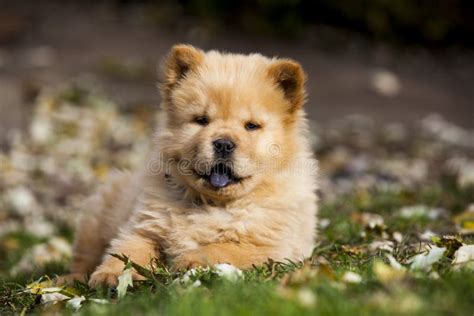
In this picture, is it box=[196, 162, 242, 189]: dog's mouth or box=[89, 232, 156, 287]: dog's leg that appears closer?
box=[89, 232, 156, 287]: dog's leg

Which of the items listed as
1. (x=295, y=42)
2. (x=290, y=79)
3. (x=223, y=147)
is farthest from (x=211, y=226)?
(x=295, y=42)

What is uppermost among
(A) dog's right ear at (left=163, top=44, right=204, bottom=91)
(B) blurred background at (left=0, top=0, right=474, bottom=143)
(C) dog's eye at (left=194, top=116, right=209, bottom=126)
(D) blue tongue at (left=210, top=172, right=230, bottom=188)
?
(B) blurred background at (left=0, top=0, right=474, bottom=143)

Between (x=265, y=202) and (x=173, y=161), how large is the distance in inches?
23.3

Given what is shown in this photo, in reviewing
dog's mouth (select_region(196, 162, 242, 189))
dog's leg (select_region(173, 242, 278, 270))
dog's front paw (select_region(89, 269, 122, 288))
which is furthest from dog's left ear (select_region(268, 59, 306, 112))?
dog's front paw (select_region(89, 269, 122, 288))

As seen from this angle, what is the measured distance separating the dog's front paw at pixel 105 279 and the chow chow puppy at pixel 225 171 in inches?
0.6

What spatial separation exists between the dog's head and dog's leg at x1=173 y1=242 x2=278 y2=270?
1.07 feet

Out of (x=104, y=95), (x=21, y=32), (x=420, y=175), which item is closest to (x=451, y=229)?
(x=420, y=175)

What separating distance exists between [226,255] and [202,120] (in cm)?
79

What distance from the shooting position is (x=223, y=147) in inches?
154

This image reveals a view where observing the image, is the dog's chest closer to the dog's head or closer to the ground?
the dog's head

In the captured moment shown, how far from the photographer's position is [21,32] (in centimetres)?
1515

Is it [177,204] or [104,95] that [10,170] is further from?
[177,204]

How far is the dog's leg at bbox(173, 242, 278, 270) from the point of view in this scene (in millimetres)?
3758

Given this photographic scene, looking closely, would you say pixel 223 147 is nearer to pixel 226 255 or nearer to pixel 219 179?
pixel 219 179
